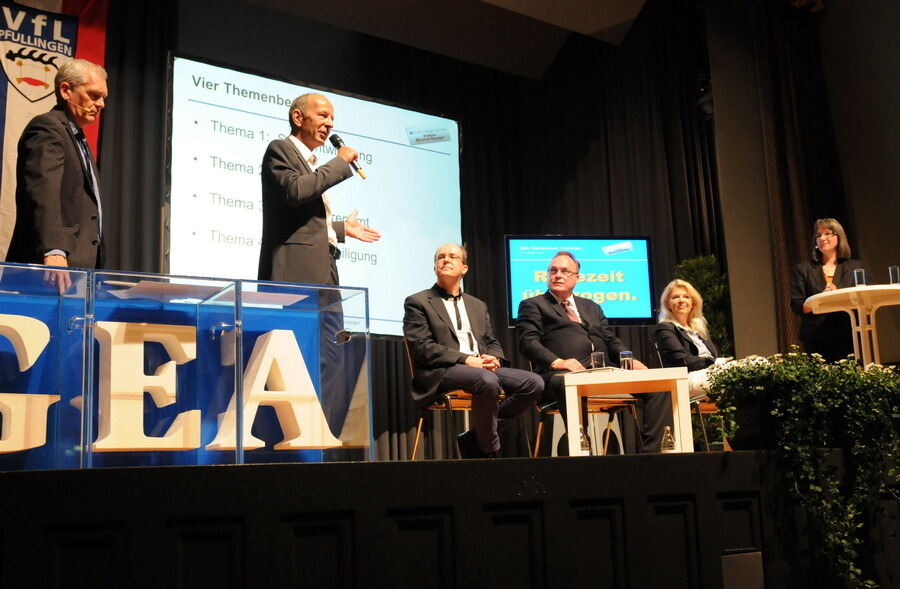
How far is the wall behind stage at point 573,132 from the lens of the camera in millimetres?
6406

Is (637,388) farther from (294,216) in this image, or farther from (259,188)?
(259,188)

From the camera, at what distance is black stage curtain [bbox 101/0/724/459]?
6453 mm

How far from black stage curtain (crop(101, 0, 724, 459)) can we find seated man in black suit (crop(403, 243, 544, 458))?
183cm

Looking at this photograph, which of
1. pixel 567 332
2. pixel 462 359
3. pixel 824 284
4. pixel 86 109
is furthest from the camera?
pixel 824 284

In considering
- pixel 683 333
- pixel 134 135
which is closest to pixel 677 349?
pixel 683 333

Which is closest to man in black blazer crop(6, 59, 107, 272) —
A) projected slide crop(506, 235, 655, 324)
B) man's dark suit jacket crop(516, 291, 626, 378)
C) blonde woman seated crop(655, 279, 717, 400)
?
man's dark suit jacket crop(516, 291, 626, 378)

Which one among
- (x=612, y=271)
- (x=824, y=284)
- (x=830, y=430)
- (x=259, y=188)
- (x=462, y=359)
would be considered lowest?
(x=830, y=430)

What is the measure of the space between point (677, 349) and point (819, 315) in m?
0.97

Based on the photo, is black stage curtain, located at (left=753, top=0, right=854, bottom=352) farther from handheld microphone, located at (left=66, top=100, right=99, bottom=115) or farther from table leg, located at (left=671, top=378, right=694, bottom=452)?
handheld microphone, located at (left=66, top=100, right=99, bottom=115)

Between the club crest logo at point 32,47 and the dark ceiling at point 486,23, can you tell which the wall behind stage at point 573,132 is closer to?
the dark ceiling at point 486,23

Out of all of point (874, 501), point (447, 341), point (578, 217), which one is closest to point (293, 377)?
point (874, 501)

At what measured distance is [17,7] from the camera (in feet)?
15.6

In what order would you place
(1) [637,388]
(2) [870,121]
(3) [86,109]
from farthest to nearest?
(2) [870,121] < (1) [637,388] < (3) [86,109]

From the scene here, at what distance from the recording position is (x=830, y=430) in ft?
7.36
